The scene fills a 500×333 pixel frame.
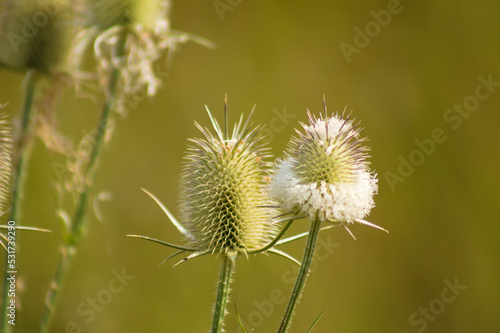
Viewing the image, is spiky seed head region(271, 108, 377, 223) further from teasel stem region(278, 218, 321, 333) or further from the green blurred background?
the green blurred background

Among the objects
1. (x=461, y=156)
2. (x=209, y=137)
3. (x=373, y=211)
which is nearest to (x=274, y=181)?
(x=209, y=137)

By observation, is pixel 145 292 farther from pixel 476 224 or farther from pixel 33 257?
pixel 476 224

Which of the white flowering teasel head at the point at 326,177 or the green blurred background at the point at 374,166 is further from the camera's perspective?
the green blurred background at the point at 374,166

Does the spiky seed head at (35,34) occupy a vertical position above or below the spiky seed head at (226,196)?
above

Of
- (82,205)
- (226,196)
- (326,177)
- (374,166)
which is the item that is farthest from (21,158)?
(374,166)

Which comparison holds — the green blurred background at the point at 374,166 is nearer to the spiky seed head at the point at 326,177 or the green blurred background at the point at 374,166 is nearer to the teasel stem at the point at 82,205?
the teasel stem at the point at 82,205

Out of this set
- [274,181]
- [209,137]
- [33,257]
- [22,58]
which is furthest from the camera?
[33,257]

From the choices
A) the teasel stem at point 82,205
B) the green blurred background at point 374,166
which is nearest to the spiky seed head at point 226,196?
the teasel stem at point 82,205
